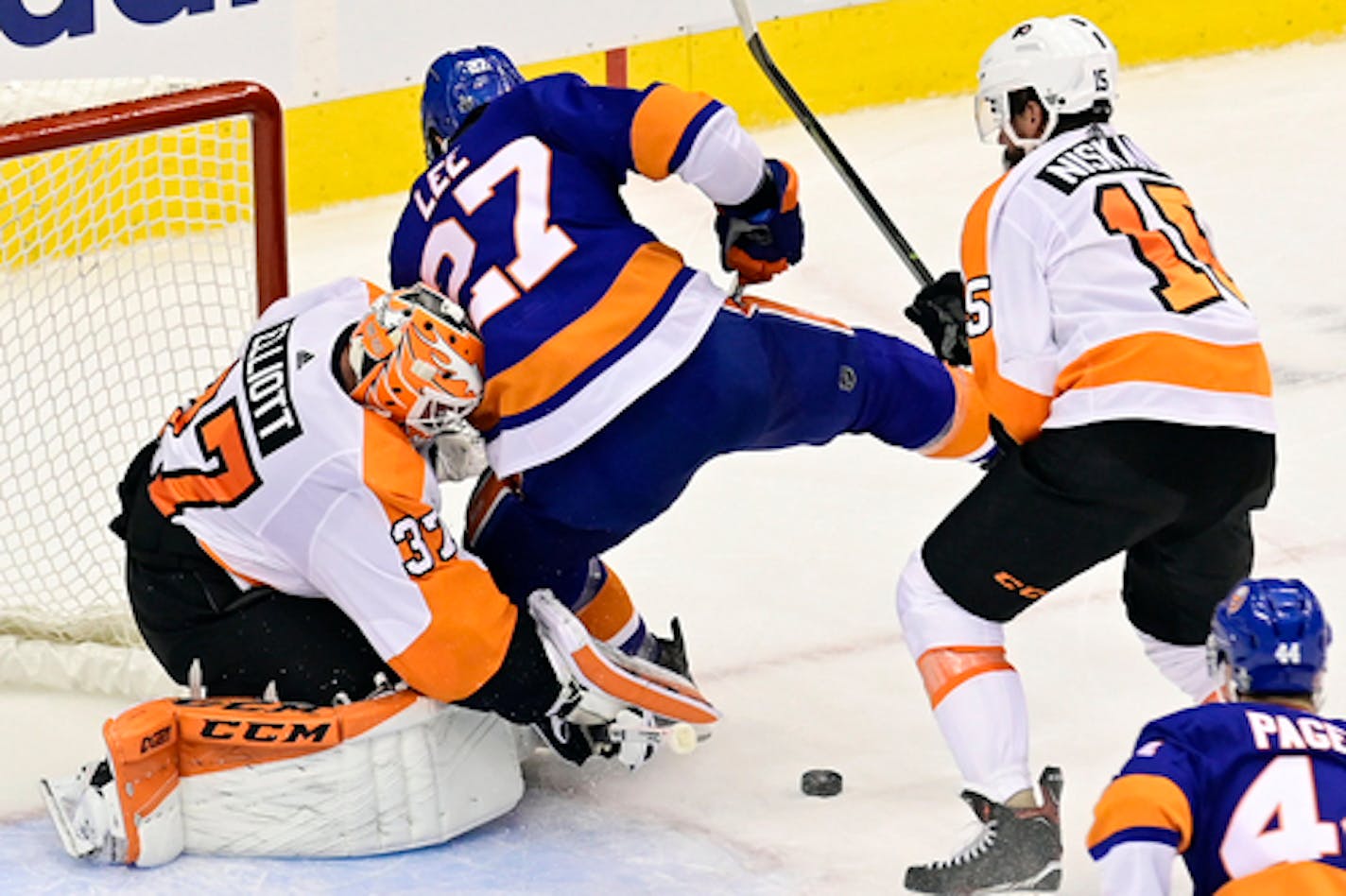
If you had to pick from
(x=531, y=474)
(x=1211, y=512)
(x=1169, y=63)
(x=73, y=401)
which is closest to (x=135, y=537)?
(x=531, y=474)

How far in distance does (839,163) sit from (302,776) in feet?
5.80

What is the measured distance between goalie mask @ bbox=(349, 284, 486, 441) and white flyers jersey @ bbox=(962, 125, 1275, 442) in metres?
0.62

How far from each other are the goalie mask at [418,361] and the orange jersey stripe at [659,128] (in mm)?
321

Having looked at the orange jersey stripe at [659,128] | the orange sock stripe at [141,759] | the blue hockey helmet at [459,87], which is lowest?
the orange sock stripe at [141,759]

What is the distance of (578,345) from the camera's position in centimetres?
300

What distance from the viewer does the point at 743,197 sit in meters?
3.21

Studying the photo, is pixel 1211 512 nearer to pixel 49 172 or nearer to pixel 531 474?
pixel 531 474

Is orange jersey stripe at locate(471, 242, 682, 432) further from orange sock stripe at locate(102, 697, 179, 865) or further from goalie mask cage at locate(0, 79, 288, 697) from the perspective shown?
goalie mask cage at locate(0, 79, 288, 697)

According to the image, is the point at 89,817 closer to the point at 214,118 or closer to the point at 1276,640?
the point at 214,118

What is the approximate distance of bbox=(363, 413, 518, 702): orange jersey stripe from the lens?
293 centimetres

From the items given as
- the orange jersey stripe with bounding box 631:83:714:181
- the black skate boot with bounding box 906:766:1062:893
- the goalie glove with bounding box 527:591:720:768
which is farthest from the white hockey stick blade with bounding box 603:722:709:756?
the orange jersey stripe with bounding box 631:83:714:181

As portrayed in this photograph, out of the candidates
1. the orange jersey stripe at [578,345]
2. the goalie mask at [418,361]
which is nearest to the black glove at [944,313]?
the orange jersey stripe at [578,345]

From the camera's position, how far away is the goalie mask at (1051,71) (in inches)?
116

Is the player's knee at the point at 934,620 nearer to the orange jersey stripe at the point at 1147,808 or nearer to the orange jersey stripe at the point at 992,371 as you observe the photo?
the orange jersey stripe at the point at 992,371
